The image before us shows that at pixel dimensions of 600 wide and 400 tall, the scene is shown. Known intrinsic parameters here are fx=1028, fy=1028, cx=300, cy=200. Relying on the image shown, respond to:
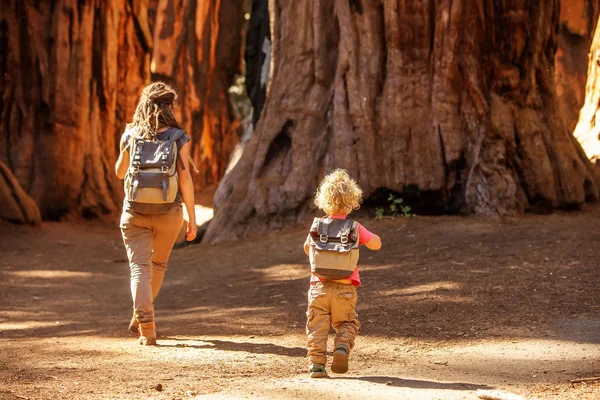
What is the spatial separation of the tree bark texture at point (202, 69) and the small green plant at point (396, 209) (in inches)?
577

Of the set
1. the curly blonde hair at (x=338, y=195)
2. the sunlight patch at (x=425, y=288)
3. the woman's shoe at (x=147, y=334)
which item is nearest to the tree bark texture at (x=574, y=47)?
the sunlight patch at (x=425, y=288)

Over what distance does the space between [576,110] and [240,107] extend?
1071 centimetres

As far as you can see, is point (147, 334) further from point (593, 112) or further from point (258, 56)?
point (258, 56)

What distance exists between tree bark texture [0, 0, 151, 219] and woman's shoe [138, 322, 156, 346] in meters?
10.7

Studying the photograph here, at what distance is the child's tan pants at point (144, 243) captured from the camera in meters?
6.72

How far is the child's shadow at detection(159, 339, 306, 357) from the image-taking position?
6.48 m

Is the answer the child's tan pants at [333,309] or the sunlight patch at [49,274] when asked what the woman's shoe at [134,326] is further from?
the sunlight patch at [49,274]

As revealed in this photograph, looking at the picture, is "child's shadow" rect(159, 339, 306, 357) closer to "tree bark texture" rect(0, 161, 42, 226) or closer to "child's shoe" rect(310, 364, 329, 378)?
"child's shoe" rect(310, 364, 329, 378)

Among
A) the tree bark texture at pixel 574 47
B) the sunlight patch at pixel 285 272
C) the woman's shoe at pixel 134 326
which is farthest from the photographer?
the tree bark texture at pixel 574 47

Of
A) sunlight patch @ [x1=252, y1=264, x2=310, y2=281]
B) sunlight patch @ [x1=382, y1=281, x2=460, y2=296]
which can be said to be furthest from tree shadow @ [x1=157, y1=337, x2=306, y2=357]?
sunlight patch @ [x1=252, y1=264, x2=310, y2=281]

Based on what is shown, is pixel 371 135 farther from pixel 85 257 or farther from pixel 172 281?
pixel 85 257

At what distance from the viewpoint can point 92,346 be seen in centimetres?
668

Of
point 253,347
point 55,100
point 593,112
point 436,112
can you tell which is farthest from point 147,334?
point 55,100

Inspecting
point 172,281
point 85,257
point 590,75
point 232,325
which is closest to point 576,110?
point 590,75
